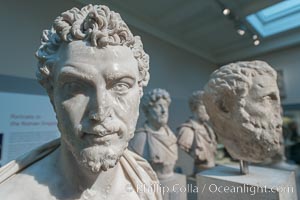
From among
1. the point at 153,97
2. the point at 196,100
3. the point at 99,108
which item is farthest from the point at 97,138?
the point at 196,100

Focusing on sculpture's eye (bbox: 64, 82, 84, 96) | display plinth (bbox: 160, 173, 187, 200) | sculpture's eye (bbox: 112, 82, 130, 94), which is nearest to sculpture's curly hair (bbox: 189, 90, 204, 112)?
display plinth (bbox: 160, 173, 187, 200)

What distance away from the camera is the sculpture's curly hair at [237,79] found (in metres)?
1.31

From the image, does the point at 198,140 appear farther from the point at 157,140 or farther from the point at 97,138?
the point at 97,138

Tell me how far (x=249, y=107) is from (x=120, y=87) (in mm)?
952

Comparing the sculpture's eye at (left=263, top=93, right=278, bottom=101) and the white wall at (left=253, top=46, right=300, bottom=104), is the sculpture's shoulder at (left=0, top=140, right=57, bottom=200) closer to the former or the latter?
the sculpture's eye at (left=263, top=93, right=278, bottom=101)

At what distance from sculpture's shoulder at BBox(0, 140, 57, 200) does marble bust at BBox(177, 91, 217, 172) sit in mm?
2026

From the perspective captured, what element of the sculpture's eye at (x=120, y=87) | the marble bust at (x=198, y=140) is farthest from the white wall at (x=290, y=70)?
the sculpture's eye at (x=120, y=87)

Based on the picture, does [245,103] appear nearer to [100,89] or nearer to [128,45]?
[128,45]

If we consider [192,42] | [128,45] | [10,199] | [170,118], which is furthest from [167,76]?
[10,199]

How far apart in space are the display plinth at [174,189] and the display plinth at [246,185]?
33cm

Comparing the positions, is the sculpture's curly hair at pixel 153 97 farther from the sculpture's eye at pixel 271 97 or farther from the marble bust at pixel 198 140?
the sculpture's eye at pixel 271 97

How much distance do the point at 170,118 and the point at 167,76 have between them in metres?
0.79

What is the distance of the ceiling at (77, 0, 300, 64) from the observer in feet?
9.36

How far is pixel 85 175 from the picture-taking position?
78 cm
